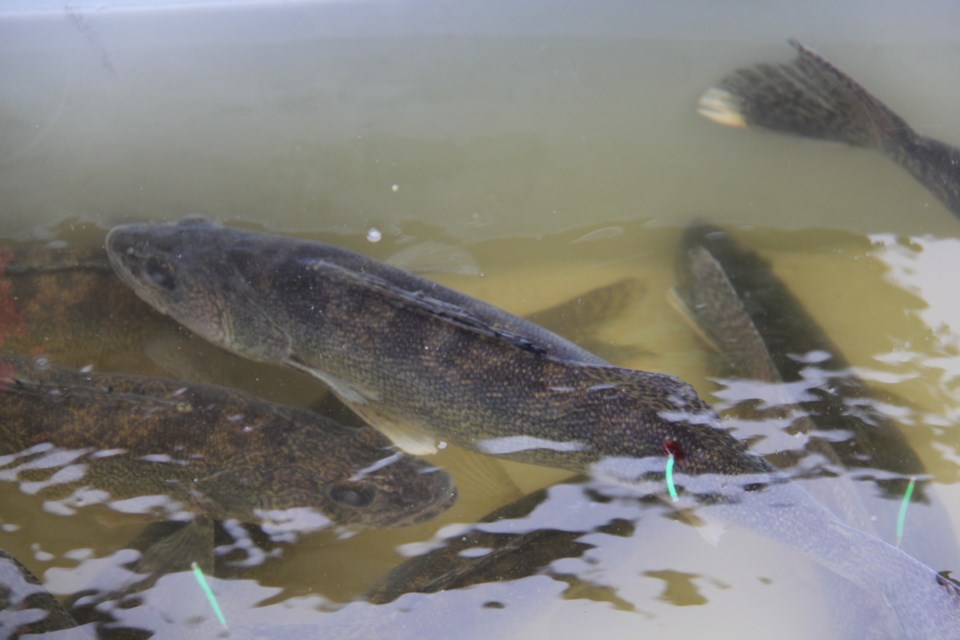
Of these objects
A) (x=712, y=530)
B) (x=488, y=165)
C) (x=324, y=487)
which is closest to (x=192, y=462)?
(x=324, y=487)

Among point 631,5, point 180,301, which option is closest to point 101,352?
point 180,301

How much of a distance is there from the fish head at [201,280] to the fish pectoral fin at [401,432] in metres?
0.53

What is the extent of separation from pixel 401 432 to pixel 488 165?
203 cm

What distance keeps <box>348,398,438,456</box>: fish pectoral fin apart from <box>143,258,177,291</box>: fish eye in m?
1.17

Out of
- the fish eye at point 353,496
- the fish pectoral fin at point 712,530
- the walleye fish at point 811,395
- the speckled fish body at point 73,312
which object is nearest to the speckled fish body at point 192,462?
the fish eye at point 353,496

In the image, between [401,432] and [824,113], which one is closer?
[401,432]

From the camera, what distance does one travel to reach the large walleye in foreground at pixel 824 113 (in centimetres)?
404

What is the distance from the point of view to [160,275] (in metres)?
3.44

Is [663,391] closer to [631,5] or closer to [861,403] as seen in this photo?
[861,403]

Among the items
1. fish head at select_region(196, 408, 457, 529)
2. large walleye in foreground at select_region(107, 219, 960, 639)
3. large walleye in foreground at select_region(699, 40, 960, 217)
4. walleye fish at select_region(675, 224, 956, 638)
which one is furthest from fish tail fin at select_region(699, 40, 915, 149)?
fish head at select_region(196, 408, 457, 529)

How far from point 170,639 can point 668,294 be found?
291 cm

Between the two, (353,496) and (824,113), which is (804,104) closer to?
(824,113)

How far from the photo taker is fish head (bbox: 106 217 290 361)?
3342 millimetres

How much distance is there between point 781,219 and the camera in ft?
13.8
